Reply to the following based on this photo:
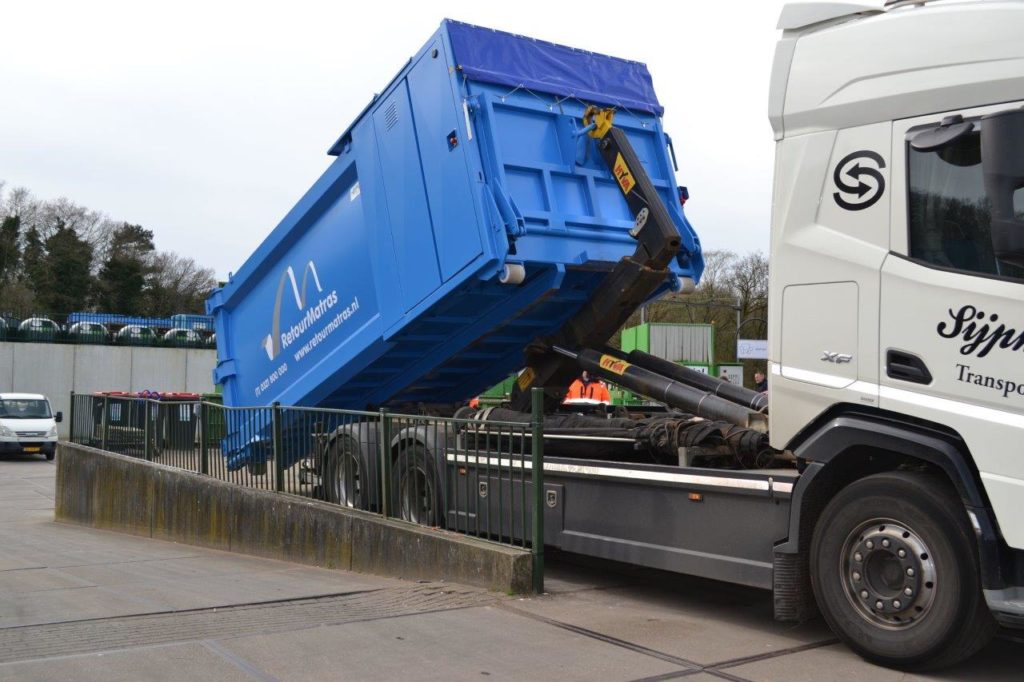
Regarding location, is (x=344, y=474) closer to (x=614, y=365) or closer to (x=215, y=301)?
(x=614, y=365)

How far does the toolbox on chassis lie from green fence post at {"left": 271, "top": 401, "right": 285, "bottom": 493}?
Result: 0.39 metres

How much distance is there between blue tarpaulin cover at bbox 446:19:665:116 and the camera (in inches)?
298

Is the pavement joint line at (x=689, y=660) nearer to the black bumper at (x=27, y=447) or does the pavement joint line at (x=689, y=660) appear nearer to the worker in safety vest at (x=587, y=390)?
the worker in safety vest at (x=587, y=390)

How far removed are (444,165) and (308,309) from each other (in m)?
2.73

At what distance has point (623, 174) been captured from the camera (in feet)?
26.0

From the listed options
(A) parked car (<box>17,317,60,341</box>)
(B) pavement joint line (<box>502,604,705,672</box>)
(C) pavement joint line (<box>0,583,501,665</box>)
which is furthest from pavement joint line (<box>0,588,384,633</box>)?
(A) parked car (<box>17,317,60,341</box>)

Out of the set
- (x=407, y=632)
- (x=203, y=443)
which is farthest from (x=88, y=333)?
(x=407, y=632)

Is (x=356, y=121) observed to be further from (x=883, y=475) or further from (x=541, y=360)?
(x=883, y=475)

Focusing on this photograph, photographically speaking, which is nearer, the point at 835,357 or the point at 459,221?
the point at 835,357

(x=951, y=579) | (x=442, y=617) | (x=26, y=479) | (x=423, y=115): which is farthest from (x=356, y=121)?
(x=26, y=479)

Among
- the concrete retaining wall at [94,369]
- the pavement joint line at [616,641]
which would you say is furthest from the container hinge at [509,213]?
the concrete retaining wall at [94,369]

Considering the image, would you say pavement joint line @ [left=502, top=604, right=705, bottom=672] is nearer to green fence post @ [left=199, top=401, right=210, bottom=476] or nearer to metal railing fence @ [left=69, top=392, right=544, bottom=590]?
metal railing fence @ [left=69, top=392, right=544, bottom=590]

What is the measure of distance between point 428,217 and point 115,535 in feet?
23.1

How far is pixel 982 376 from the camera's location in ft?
14.6
